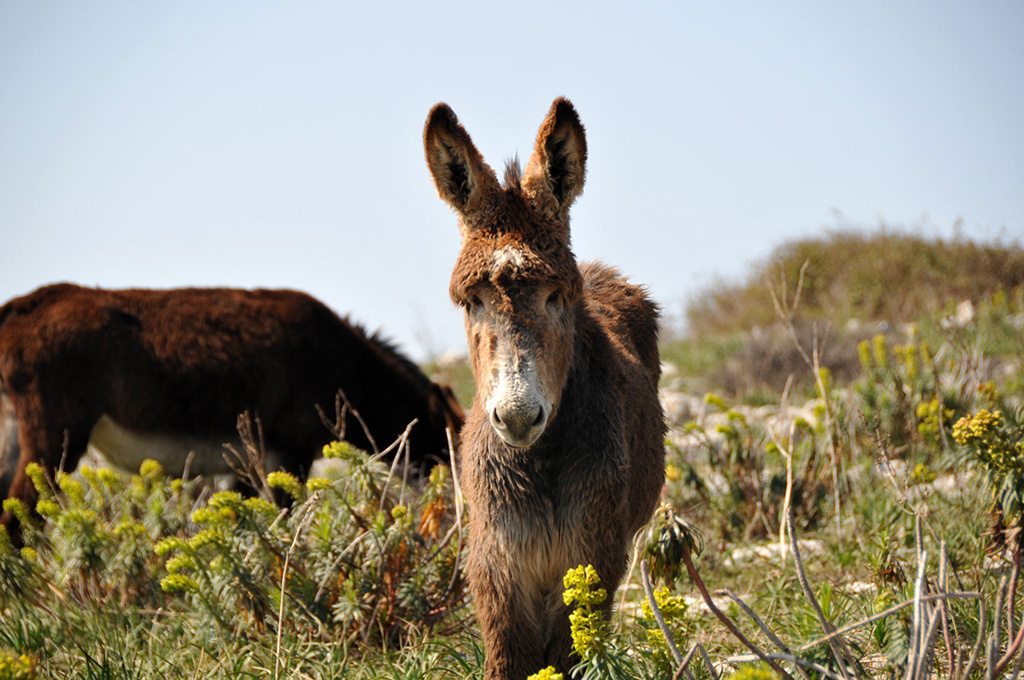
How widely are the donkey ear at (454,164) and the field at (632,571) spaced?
4.51ft

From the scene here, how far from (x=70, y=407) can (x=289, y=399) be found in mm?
1705

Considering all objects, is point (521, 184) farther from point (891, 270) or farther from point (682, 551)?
point (891, 270)

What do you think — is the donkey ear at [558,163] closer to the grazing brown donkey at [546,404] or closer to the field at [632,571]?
the grazing brown donkey at [546,404]

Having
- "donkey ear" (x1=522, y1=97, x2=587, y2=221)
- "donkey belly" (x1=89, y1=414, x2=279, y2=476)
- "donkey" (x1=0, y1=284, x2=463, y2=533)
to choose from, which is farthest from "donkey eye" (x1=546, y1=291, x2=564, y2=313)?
"donkey belly" (x1=89, y1=414, x2=279, y2=476)

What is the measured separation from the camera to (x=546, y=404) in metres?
2.55

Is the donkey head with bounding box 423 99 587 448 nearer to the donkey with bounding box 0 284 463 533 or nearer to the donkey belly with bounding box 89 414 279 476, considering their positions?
the donkey with bounding box 0 284 463 533

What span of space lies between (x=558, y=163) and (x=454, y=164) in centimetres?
43

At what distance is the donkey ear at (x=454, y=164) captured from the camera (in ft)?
9.98

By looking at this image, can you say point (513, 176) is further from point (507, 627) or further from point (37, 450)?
point (37, 450)

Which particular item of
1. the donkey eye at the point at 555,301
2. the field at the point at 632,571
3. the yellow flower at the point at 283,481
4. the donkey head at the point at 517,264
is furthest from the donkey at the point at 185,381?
the donkey eye at the point at 555,301

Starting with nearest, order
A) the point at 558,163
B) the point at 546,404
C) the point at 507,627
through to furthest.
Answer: the point at 546,404 < the point at 507,627 < the point at 558,163

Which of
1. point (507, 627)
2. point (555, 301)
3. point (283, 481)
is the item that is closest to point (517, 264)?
point (555, 301)

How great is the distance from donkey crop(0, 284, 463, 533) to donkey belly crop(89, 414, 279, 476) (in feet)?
0.03

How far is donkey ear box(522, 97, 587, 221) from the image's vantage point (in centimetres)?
303
